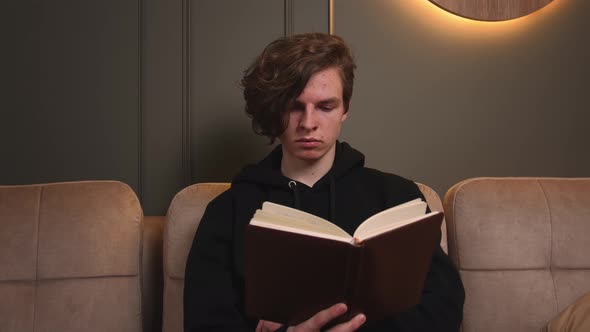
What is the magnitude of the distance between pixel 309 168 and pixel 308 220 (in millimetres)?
481

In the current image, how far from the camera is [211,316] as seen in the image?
1170mm

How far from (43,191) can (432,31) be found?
1553 mm

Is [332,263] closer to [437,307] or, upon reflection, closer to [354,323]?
[354,323]

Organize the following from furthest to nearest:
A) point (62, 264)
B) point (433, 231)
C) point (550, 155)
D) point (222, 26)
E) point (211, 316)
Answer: point (550, 155), point (222, 26), point (62, 264), point (211, 316), point (433, 231)

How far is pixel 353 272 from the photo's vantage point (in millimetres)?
773

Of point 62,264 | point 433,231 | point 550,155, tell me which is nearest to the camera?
point 433,231

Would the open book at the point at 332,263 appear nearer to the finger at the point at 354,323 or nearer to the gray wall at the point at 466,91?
the finger at the point at 354,323

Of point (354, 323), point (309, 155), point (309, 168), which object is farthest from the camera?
point (309, 168)

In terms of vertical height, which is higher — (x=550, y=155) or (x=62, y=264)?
(x=550, y=155)

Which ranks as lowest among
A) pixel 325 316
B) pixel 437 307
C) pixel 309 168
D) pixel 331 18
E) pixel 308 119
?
pixel 437 307

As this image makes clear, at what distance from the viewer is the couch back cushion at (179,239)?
→ 4.67ft

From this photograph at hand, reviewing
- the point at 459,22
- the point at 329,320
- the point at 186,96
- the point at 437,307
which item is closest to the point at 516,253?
the point at 437,307

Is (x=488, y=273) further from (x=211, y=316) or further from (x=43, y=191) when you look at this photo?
(x=43, y=191)

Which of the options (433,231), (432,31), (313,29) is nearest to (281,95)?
(433,231)
